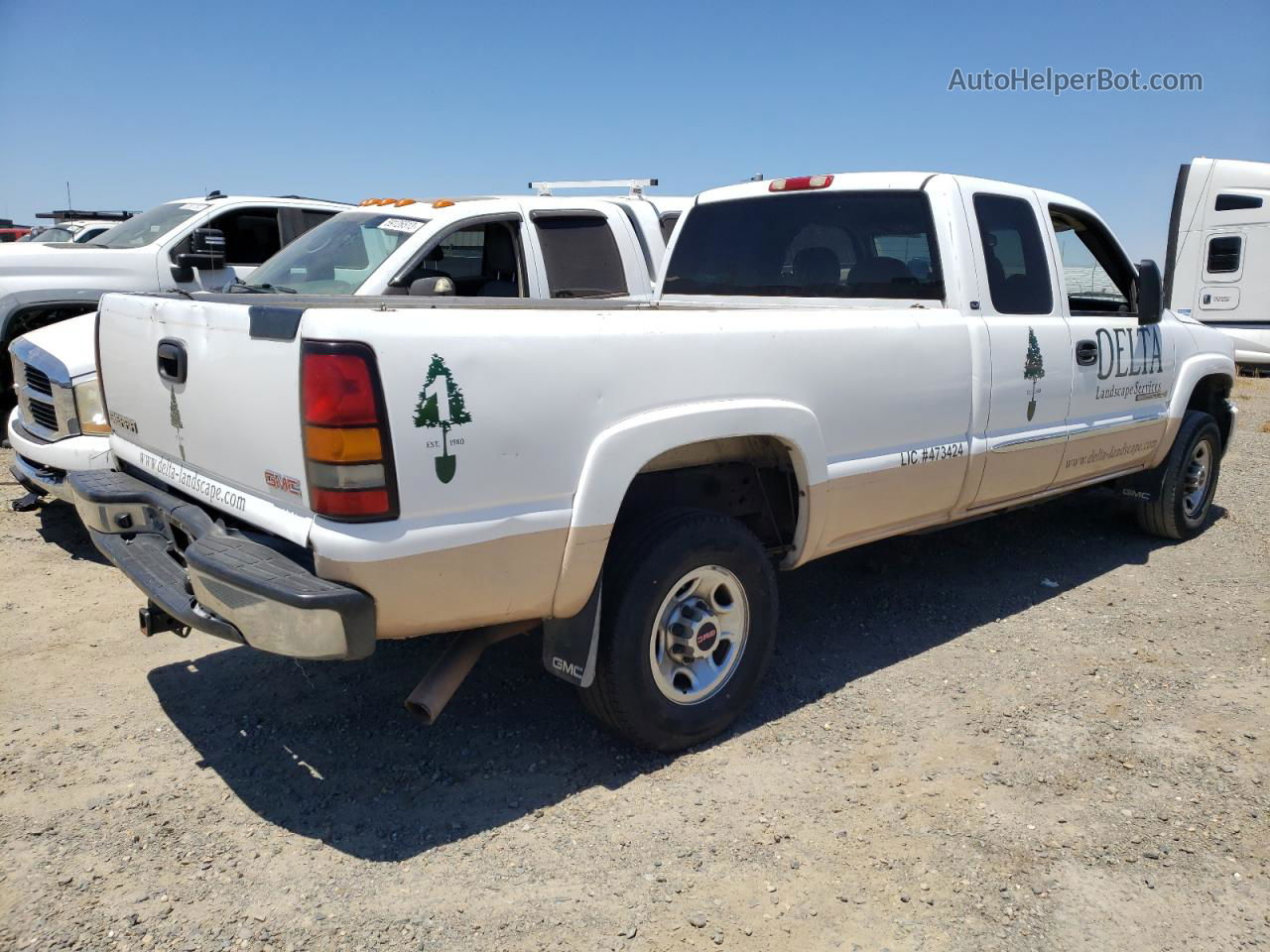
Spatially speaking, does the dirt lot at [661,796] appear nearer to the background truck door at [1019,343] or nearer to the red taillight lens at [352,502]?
the background truck door at [1019,343]

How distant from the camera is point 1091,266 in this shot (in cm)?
541

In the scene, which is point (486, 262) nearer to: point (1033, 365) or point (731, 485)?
point (731, 485)

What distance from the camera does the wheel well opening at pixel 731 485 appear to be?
350 centimetres

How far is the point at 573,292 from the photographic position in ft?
20.7

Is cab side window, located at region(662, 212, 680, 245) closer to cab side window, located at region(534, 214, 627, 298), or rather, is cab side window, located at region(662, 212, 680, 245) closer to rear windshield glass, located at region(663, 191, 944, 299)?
cab side window, located at region(534, 214, 627, 298)

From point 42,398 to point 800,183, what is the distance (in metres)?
4.21

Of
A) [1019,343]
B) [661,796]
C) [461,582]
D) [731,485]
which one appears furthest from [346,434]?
[1019,343]

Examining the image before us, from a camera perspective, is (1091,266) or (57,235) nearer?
(1091,266)

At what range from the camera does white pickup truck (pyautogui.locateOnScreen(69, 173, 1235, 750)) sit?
8.57 feet

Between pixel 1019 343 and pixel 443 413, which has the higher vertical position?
pixel 443 413

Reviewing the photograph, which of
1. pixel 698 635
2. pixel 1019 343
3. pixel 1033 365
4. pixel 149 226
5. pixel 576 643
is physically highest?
pixel 149 226

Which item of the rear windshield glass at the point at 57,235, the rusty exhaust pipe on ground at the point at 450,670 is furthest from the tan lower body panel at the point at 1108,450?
the rear windshield glass at the point at 57,235

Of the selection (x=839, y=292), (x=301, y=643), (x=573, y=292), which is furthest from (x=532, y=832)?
(x=573, y=292)

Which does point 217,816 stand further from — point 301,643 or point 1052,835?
point 1052,835
